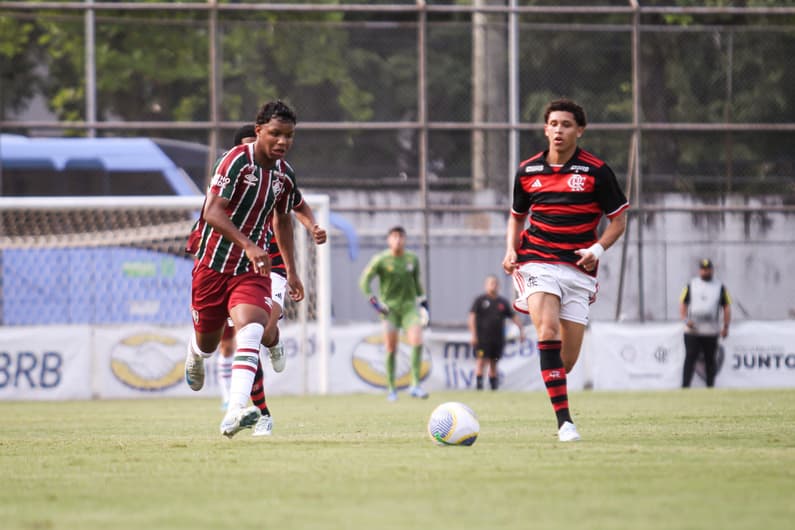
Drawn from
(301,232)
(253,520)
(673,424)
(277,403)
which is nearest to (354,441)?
(673,424)

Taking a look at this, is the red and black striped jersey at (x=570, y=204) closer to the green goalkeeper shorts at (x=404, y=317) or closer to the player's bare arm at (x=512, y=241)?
the player's bare arm at (x=512, y=241)

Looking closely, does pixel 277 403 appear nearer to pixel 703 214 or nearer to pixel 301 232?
pixel 301 232

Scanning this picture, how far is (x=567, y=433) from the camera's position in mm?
8633

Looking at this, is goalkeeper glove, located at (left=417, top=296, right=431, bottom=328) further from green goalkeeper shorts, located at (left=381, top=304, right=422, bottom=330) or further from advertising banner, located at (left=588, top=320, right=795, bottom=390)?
advertising banner, located at (left=588, top=320, right=795, bottom=390)

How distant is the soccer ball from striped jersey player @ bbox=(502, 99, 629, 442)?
0.84 m

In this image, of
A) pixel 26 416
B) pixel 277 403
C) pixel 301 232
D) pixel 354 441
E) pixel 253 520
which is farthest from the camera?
pixel 301 232

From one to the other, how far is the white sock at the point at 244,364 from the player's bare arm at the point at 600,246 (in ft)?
7.07

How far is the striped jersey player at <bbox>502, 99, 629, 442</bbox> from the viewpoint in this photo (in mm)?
9023

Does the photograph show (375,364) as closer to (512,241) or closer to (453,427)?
(512,241)

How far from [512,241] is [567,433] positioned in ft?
4.79

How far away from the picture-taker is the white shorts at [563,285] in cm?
904

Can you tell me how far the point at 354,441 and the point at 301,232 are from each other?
10.8 m

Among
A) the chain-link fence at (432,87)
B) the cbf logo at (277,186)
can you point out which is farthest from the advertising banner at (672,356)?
the cbf logo at (277,186)

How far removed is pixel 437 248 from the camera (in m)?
21.3
